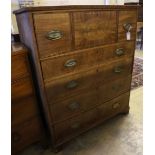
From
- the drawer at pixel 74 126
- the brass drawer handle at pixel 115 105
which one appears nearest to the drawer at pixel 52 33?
the drawer at pixel 74 126

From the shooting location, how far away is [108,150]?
A: 1490mm

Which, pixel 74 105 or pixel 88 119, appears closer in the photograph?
pixel 74 105

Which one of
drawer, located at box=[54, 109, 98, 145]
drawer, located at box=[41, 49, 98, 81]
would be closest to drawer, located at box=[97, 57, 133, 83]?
drawer, located at box=[41, 49, 98, 81]

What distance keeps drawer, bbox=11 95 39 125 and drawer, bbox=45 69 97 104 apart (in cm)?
15

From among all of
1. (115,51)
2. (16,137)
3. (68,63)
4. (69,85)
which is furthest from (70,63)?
(16,137)

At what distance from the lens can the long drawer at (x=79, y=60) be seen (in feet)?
3.85

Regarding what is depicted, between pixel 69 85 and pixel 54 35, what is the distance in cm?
41

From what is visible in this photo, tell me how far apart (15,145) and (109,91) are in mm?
922

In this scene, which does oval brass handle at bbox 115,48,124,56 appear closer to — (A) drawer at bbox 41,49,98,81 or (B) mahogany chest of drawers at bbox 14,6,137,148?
(B) mahogany chest of drawers at bbox 14,6,137,148

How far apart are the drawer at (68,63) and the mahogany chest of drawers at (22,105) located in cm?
15

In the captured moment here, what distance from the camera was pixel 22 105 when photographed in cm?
126

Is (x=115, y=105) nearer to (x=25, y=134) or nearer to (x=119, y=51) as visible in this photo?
(x=119, y=51)
